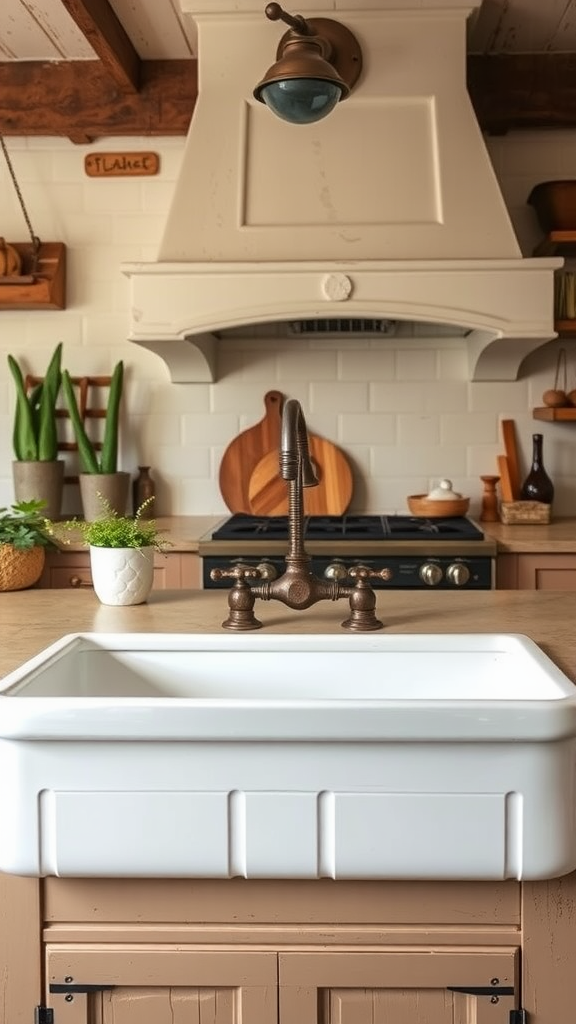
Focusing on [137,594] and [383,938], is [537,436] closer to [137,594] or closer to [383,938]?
[137,594]

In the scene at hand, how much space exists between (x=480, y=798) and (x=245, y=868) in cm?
31

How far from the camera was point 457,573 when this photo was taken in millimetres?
3018

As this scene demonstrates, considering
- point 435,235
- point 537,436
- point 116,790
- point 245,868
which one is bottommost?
point 245,868

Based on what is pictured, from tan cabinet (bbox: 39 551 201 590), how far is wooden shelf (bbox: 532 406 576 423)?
58.9 inches

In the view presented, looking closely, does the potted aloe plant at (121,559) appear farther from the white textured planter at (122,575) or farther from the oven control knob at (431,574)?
the oven control knob at (431,574)

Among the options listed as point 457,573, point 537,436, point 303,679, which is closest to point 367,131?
point 537,436

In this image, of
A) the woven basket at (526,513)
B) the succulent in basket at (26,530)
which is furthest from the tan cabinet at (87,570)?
the woven basket at (526,513)

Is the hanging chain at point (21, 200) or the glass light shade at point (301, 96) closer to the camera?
the glass light shade at point (301, 96)

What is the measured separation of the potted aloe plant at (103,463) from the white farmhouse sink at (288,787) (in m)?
2.47

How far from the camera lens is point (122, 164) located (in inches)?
151

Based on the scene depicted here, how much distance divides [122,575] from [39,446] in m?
1.96

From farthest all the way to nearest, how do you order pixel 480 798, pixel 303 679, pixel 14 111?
pixel 14 111, pixel 303 679, pixel 480 798

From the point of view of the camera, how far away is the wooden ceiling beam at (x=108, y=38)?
2.96 metres

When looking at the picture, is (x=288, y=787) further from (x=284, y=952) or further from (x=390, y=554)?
(x=390, y=554)
